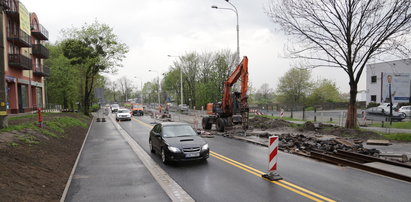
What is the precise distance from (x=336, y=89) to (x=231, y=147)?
58370 millimetres

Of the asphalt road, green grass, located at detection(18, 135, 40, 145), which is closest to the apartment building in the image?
green grass, located at detection(18, 135, 40, 145)

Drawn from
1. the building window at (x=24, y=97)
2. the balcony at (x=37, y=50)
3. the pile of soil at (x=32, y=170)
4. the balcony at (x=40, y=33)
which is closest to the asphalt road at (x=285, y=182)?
the pile of soil at (x=32, y=170)

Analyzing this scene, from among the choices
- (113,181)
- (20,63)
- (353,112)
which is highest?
(20,63)

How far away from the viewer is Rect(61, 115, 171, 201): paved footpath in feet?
20.0

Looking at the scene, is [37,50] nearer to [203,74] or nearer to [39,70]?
[39,70]

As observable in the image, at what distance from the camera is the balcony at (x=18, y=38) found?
27438mm

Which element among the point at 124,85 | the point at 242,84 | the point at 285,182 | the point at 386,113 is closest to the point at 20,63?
the point at 242,84

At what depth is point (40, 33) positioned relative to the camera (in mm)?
36125

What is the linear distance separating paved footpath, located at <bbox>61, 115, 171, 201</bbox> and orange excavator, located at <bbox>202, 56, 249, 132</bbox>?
8775 mm

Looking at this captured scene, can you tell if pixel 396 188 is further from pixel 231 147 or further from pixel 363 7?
pixel 363 7

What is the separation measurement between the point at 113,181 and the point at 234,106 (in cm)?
1223

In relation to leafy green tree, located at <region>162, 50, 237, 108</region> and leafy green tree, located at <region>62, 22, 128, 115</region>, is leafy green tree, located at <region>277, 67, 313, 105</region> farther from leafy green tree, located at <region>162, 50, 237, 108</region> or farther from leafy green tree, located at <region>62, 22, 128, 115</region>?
leafy green tree, located at <region>62, 22, 128, 115</region>

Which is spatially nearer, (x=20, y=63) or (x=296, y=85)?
(x=20, y=63)

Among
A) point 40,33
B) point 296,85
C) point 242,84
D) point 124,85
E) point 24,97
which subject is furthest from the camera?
point 124,85
